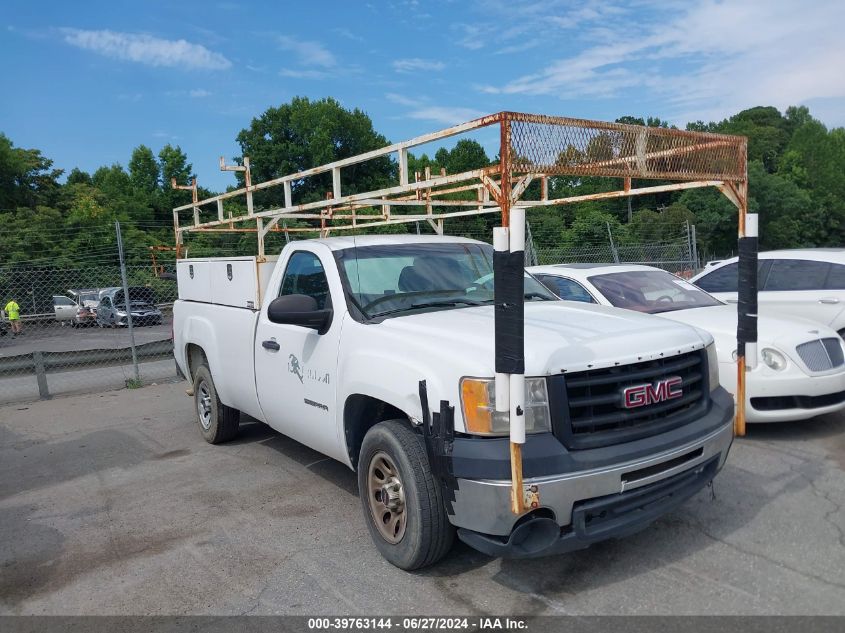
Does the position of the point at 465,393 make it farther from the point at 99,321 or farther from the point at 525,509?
the point at 99,321

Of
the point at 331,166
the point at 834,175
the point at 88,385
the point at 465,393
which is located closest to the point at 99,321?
the point at 88,385

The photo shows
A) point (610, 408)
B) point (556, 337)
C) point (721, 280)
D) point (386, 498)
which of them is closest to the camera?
point (610, 408)

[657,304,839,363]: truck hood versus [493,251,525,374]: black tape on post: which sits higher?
[493,251,525,374]: black tape on post

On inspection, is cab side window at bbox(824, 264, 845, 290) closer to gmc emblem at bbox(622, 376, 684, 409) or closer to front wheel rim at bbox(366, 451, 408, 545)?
gmc emblem at bbox(622, 376, 684, 409)

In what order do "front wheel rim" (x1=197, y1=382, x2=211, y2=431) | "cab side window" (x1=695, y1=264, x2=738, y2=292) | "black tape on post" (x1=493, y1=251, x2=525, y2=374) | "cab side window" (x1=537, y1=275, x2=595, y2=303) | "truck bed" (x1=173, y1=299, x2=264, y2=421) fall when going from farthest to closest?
"cab side window" (x1=695, y1=264, x2=738, y2=292), "cab side window" (x1=537, y1=275, x2=595, y2=303), "front wheel rim" (x1=197, y1=382, x2=211, y2=431), "truck bed" (x1=173, y1=299, x2=264, y2=421), "black tape on post" (x1=493, y1=251, x2=525, y2=374)

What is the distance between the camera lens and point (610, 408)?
3221mm

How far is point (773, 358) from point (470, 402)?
370 cm

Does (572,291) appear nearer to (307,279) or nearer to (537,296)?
(537,296)

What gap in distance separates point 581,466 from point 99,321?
15.5m

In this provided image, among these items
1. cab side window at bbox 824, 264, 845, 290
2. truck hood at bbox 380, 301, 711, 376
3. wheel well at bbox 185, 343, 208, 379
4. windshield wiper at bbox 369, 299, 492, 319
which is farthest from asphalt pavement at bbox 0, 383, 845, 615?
cab side window at bbox 824, 264, 845, 290

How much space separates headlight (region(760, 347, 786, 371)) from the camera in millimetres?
5449

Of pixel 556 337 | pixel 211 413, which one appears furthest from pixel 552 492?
pixel 211 413

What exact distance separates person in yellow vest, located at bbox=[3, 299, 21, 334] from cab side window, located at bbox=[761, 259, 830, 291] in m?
13.0

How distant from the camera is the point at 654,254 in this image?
16719mm
